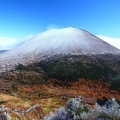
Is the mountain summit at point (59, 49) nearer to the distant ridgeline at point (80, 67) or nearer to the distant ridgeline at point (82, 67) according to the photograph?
the distant ridgeline at point (80, 67)

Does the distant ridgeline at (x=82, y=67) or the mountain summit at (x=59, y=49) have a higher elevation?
the mountain summit at (x=59, y=49)

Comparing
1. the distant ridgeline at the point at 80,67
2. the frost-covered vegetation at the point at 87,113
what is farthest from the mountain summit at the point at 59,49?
the frost-covered vegetation at the point at 87,113

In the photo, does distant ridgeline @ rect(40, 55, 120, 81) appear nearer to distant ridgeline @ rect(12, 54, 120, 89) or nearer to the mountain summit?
distant ridgeline @ rect(12, 54, 120, 89)

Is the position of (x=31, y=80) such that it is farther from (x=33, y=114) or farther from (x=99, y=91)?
(x=33, y=114)

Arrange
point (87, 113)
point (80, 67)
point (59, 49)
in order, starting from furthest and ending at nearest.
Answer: point (59, 49), point (80, 67), point (87, 113)

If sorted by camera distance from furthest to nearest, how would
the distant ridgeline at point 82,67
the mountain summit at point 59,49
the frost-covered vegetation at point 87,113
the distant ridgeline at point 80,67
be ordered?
the mountain summit at point 59,49
the distant ridgeline at point 82,67
the distant ridgeline at point 80,67
the frost-covered vegetation at point 87,113

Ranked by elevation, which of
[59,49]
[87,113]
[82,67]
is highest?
[59,49]

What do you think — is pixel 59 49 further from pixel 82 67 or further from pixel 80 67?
pixel 82 67

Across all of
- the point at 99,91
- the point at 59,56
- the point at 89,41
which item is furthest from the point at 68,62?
the point at 89,41

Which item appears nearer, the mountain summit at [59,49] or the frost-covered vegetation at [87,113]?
the frost-covered vegetation at [87,113]

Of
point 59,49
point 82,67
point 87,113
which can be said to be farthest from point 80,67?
point 87,113

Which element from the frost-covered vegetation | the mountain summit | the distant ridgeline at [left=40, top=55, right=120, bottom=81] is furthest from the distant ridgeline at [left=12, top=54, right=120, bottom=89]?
the frost-covered vegetation
